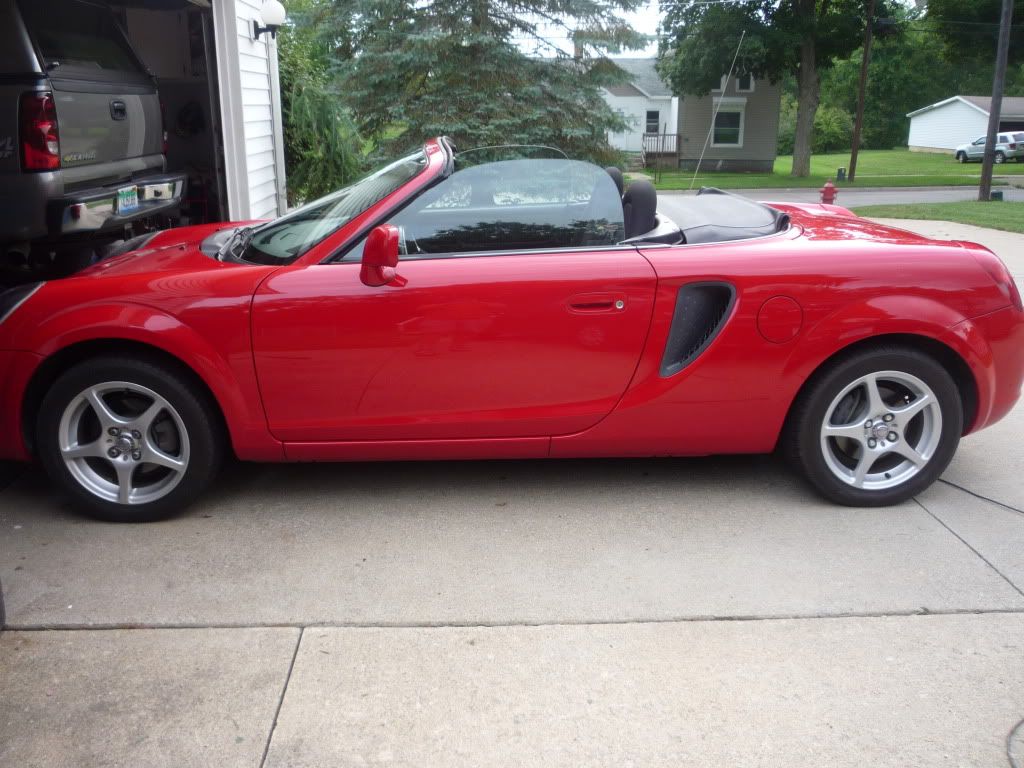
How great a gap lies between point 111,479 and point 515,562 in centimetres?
168

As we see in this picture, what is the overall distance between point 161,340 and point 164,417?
1.09 ft

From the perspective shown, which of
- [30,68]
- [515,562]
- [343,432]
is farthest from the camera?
[30,68]

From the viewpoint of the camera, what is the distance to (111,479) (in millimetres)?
3738

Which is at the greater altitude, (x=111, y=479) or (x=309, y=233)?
(x=309, y=233)

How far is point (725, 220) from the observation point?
4.05m

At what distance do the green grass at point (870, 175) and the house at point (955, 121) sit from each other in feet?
20.6

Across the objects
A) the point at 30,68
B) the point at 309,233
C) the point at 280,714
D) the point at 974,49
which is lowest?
the point at 280,714

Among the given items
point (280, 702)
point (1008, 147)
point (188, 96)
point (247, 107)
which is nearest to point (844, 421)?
point (280, 702)

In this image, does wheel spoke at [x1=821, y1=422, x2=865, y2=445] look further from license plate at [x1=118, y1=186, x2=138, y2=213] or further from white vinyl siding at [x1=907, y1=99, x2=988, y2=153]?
white vinyl siding at [x1=907, y1=99, x2=988, y2=153]

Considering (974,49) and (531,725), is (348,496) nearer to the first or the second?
(531,725)

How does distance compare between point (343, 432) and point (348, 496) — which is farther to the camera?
point (348, 496)

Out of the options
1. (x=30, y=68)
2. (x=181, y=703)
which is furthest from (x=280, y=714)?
(x=30, y=68)

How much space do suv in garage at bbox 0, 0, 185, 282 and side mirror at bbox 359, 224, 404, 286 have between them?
100 inches

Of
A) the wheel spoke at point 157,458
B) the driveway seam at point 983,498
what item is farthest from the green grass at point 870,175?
the wheel spoke at point 157,458
